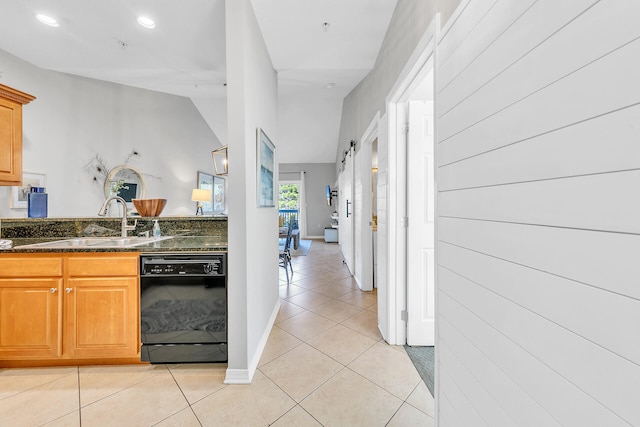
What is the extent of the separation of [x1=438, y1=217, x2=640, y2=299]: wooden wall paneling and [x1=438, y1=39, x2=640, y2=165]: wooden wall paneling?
25cm

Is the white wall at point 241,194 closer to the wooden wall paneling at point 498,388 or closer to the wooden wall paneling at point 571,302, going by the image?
the wooden wall paneling at point 498,388

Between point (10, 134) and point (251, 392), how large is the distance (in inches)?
109

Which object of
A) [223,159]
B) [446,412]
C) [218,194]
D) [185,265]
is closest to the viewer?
[446,412]

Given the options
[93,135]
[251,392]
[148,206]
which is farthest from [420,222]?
[93,135]

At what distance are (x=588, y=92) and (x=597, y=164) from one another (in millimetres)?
152

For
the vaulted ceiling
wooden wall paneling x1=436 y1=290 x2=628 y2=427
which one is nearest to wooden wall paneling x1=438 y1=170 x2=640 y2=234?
wooden wall paneling x1=436 y1=290 x2=628 y2=427

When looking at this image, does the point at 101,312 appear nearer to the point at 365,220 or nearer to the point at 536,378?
the point at 536,378

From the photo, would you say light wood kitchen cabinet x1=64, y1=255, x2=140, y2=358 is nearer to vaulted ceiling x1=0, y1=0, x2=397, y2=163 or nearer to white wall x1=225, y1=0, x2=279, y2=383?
white wall x1=225, y1=0, x2=279, y2=383

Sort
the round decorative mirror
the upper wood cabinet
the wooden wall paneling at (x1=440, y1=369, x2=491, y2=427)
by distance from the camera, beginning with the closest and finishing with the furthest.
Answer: the wooden wall paneling at (x1=440, y1=369, x2=491, y2=427) → the upper wood cabinet → the round decorative mirror

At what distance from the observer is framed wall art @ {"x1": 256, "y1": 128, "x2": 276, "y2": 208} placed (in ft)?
6.57

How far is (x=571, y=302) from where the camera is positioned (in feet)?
1.84

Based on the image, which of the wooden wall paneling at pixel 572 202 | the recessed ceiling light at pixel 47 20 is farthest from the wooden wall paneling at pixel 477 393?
the recessed ceiling light at pixel 47 20

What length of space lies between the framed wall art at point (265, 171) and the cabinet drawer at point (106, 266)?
100cm

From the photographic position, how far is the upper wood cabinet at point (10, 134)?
6.40 feet
